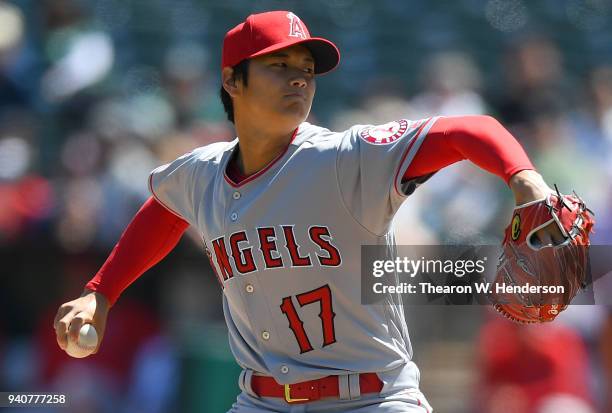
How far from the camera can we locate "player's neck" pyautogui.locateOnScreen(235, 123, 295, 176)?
309cm

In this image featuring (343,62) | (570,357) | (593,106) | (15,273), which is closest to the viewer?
(570,357)

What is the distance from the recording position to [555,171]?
19.2 feet

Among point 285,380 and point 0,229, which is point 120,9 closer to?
point 0,229

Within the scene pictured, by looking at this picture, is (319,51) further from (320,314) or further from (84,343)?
(84,343)

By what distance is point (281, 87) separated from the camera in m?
3.02

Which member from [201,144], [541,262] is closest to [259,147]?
[541,262]

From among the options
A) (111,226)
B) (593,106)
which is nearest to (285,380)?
(111,226)

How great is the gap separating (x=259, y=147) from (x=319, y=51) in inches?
13.8

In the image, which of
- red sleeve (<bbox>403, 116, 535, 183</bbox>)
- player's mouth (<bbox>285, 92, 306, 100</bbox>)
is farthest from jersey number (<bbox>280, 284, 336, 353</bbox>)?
player's mouth (<bbox>285, 92, 306, 100</bbox>)

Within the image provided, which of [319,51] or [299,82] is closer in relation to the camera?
[299,82]

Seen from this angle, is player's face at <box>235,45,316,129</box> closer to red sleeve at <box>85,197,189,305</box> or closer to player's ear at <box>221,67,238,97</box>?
player's ear at <box>221,67,238,97</box>

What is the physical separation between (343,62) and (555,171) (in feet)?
8.25

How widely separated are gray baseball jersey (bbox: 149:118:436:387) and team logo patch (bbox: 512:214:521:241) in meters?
0.41

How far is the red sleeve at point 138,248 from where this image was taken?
3275mm
